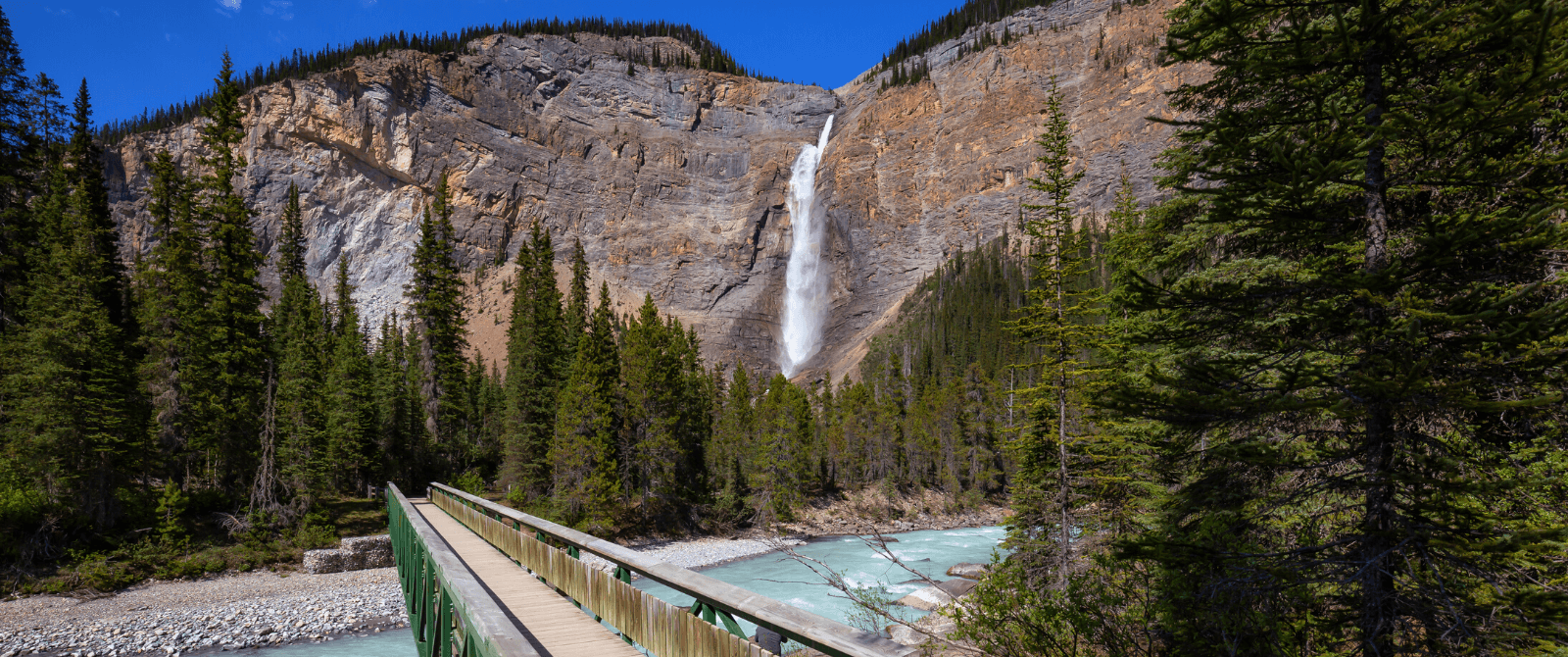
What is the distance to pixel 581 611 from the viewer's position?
602 cm

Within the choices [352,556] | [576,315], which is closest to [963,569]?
[352,556]

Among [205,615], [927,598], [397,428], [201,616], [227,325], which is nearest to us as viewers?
[201,616]

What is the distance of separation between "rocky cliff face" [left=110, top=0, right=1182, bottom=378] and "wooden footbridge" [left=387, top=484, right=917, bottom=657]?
297 ft

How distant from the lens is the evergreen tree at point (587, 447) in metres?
30.4

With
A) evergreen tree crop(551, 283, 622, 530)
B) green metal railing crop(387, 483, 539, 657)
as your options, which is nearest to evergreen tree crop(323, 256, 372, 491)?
evergreen tree crop(551, 283, 622, 530)

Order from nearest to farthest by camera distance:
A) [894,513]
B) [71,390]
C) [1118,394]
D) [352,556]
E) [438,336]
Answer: [1118,394] → [71,390] → [352,556] → [438,336] → [894,513]

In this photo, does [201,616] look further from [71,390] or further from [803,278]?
[803,278]

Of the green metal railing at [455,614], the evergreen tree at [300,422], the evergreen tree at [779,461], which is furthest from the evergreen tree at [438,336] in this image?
the green metal railing at [455,614]

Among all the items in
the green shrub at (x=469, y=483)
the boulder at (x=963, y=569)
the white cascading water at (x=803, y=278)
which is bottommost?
the boulder at (x=963, y=569)

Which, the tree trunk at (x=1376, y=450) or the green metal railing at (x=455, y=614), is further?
the tree trunk at (x=1376, y=450)

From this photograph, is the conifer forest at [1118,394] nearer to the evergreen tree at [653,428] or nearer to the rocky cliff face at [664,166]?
the evergreen tree at [653,428]

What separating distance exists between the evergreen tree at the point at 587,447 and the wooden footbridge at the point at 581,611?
824 inches

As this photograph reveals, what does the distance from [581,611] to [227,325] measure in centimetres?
2704

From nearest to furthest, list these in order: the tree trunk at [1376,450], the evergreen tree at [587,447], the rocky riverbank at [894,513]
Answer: the tree trunk at [1376,450], the evergreen tree at [587,447], the rocky riverbank at [894,513]
